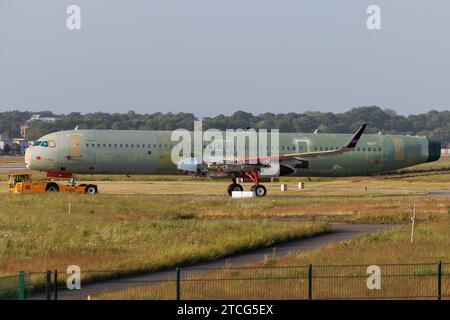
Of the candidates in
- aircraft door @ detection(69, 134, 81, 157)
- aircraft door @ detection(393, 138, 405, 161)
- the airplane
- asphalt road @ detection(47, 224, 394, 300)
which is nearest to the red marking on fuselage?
the airplane

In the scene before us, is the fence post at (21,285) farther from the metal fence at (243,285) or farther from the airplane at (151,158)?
the airplane at (151,158)

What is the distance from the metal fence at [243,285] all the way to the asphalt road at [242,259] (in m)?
0.03

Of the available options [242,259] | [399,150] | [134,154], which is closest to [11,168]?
[134,154]

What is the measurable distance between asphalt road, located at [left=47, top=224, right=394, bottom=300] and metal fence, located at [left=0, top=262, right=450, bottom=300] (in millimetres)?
31

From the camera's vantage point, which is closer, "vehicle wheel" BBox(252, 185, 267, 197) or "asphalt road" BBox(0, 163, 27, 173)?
"vehicle wheel" BBox(252, 185, 267, 197)

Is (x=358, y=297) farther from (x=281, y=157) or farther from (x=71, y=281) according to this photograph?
(x=281, y=157)

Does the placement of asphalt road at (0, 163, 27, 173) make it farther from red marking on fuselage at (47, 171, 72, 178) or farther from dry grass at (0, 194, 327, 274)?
dry grass at (0, 194, 327, 274)

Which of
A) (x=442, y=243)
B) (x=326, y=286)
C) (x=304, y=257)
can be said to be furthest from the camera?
(x=442, y=243)

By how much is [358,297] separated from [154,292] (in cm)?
532

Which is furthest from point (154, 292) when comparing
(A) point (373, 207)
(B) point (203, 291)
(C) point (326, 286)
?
(A) point (373, 207)

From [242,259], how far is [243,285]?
7267 millimetres

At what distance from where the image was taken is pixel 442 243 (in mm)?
34750

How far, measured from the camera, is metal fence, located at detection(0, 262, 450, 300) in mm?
22188
